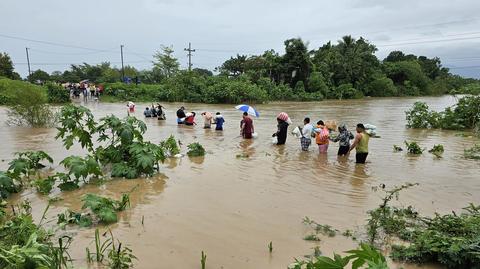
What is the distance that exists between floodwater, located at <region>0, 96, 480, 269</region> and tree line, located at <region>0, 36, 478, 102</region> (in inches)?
1013

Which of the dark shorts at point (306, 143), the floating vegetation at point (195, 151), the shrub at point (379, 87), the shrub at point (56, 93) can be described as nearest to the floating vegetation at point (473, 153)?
the dark shorts at point (306, 143)

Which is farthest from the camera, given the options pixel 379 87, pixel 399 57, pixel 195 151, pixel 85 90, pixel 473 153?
pixel 399 57

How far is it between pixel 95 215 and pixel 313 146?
9306 mm

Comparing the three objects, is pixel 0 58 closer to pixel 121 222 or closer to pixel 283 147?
pixel 283 147

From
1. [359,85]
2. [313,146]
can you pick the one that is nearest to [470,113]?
[313,146]

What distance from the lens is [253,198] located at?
779cm

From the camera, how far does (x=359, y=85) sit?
181 feet

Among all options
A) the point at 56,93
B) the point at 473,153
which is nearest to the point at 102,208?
the point at 473,153

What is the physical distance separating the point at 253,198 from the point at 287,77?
42727 millimetres

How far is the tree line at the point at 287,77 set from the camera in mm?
39719

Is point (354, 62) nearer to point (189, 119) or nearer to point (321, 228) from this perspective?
point (189, 119)

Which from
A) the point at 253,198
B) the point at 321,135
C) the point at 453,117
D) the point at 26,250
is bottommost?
the point at 253,198

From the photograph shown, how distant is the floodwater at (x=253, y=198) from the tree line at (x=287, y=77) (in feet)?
84.4

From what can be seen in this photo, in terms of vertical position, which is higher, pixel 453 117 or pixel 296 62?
pixel 296 62
